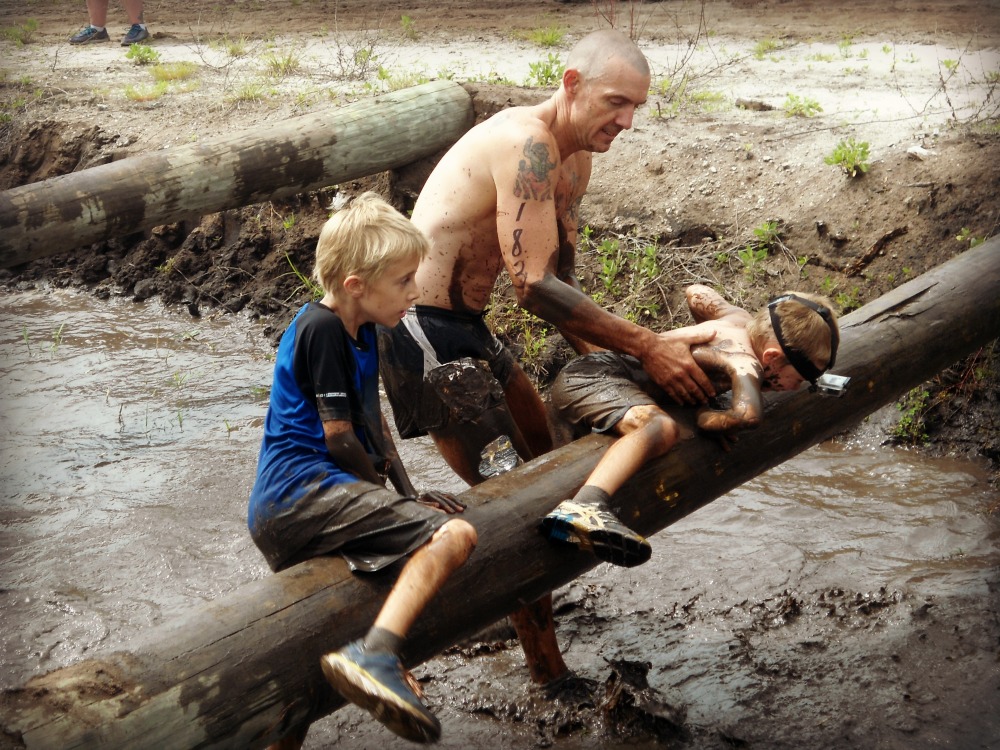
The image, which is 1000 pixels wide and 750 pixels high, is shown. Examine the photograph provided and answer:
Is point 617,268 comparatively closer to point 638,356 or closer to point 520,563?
point 638,356

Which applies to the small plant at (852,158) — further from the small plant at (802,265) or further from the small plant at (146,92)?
the small plant at (146,92)

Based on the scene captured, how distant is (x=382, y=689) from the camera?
2.34 m

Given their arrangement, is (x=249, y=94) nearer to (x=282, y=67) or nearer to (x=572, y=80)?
(x=282, y=67)

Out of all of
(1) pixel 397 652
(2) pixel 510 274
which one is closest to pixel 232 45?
(2) pixel 510 274

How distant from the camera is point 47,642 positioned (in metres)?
4.25

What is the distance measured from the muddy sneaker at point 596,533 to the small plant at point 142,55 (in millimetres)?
9193

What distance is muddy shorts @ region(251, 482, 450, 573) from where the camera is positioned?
269 centimetres

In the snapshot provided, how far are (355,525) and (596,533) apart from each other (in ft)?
2.11

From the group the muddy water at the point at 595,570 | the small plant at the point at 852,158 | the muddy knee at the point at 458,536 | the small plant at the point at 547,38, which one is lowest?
the muddy water at the point at 595,570

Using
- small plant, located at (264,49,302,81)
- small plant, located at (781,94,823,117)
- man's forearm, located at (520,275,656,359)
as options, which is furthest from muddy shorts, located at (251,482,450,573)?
small plant, located at (264,49,302,81)

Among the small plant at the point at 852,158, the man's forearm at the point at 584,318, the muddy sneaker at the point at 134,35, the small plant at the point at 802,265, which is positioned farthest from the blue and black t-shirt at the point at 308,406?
the muddy sneaker at the point at 134,35

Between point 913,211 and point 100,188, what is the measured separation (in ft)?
15.0

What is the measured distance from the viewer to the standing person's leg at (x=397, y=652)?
7.65ft

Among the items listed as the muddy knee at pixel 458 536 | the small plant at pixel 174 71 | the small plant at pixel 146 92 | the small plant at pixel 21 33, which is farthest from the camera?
the small plant at pixel 21 33
